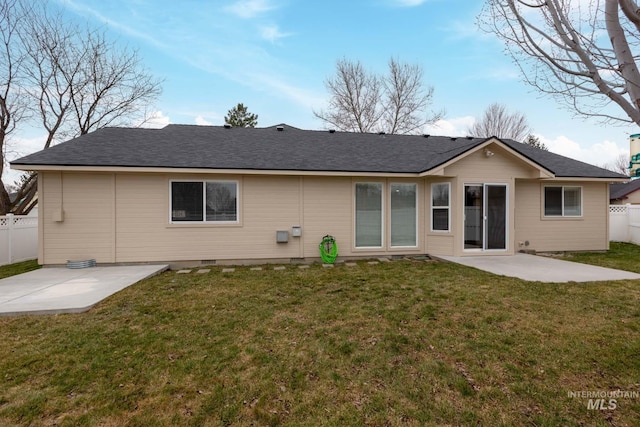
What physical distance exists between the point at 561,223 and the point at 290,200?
8.68m

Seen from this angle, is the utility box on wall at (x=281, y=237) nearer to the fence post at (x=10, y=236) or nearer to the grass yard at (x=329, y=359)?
the grass yard at (x=329, y=359)

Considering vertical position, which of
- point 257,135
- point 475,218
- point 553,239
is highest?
point 257,135

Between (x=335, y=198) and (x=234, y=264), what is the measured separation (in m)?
3.35

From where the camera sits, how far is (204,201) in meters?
7.85

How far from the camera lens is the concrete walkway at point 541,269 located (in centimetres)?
609

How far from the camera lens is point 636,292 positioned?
5086 mm

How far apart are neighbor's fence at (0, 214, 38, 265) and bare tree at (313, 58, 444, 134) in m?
17.3

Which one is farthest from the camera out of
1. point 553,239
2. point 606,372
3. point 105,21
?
point 105,21

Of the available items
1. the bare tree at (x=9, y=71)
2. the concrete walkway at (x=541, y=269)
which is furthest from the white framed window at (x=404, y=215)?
the bare tree at (x=9, y=71)

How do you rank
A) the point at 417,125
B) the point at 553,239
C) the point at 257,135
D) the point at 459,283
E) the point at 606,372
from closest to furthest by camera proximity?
the point at 606,372
the point at 459,283
the point at 553,239
the point at 257,135
the point at 417,125

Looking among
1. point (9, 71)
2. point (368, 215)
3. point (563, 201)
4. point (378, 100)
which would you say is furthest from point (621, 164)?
point (9, 71)

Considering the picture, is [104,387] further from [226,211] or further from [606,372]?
[226,211]

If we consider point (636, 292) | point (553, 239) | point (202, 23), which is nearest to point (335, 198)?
point (636, 292)

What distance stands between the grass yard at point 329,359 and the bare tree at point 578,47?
2.48 meters
